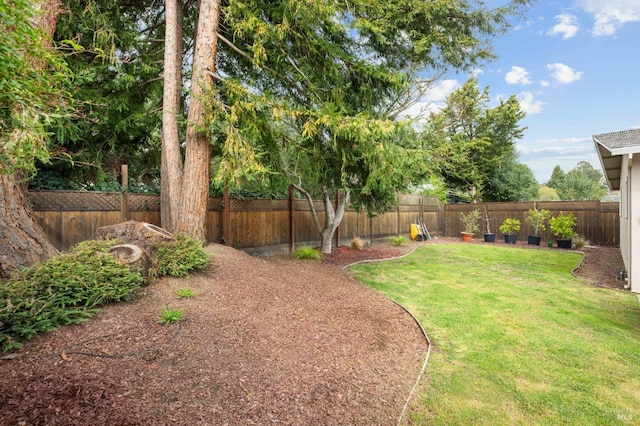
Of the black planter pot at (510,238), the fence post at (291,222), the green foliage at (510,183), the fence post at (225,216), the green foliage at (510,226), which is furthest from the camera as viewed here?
the green foliage at (510,183)

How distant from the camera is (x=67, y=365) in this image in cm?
213

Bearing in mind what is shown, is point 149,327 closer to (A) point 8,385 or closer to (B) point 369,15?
(A) point 8,385

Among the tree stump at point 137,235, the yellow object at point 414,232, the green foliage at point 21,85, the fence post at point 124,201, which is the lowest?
the yellow object at point 414,232

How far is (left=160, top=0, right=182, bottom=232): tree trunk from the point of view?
5.16m

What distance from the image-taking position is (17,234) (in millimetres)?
3543

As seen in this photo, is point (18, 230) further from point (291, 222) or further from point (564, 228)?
point (564, 228)

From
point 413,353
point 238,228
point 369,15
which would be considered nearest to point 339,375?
point 413,353

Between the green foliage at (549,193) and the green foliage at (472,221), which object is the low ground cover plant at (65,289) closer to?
the green foliage at (472,221)

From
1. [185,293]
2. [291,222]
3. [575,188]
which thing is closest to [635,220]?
[291,222]

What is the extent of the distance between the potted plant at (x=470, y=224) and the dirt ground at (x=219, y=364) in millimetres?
10542

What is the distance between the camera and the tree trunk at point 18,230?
133 inches

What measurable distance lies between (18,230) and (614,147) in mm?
8217

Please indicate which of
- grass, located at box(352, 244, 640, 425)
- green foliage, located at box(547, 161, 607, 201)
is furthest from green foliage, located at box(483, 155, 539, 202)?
grass, located at box(352, 244, 640, 425)

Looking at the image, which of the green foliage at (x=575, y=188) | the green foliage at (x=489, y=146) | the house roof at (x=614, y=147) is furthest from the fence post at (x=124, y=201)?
the green foliage at (x=575, y=188)
